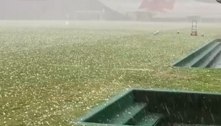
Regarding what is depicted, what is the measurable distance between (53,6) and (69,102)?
84142mm

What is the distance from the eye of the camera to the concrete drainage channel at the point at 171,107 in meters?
10.8

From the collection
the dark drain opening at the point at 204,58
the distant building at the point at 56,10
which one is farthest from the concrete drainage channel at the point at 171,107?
the distant building at the point at 56,10

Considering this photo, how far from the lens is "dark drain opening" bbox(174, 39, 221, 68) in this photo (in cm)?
1956

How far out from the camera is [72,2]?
96000mm

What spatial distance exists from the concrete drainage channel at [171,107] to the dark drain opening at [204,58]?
6678 mm

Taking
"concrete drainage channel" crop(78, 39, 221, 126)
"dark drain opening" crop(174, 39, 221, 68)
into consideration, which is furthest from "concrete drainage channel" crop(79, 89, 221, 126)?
"dark drain opening" crop(174, 39, 221, 68)

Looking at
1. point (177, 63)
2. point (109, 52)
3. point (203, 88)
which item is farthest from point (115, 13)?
point (203, 88)

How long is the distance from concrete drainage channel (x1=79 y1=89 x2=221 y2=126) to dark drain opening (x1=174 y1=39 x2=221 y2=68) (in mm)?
6678

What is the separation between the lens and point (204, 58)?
77.4 feet

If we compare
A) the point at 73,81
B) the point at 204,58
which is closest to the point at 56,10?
the point at 204,58

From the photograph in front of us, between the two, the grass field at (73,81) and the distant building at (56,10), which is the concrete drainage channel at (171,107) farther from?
the distant building at (56,10)

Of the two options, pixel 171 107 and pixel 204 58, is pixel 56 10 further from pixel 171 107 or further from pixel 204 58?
pixel 171 107

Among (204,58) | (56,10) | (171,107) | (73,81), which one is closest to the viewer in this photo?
(171,107)

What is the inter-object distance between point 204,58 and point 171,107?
12907 millimetres
